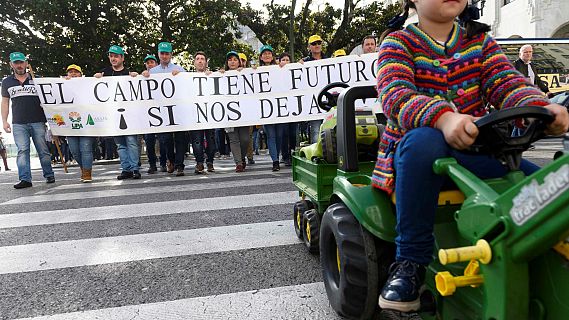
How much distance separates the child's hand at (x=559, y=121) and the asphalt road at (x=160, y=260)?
1.22 m

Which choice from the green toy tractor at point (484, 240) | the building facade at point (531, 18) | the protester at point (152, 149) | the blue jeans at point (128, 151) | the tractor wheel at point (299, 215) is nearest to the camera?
the green toy tractor at point (484, 240)

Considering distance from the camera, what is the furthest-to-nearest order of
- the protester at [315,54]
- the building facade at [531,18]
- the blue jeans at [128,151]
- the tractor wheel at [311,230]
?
the building facade at [531,18]
the protester at [315,54]
the blue jeans at [128,151]
the tractor wheel at [311,230]

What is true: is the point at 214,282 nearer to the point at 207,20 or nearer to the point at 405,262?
the point at 405,262

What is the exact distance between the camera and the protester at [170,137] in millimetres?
7656

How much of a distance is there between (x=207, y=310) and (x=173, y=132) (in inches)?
234

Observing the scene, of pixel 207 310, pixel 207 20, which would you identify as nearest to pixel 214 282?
pixel 207 310

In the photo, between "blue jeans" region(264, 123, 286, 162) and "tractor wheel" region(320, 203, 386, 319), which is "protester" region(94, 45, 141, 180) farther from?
"tractor wheel" region(320, 203, 386, 319)

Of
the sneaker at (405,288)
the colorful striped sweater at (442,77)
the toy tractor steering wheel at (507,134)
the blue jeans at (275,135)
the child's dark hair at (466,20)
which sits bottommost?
the sneaker at (405,288)

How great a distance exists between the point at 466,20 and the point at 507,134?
2.24 ft

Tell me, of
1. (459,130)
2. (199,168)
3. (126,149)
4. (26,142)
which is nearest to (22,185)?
(26,142)

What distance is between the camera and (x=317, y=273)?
2.57m

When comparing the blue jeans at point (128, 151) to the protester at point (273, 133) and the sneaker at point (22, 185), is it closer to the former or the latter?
the sneaker at point (22, 185)

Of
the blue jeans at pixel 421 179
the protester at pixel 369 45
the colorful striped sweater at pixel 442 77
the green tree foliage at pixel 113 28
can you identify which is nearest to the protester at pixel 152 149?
the protester at pixel 369 45

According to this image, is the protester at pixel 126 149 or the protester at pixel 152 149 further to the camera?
the protester at pixel 152 149
